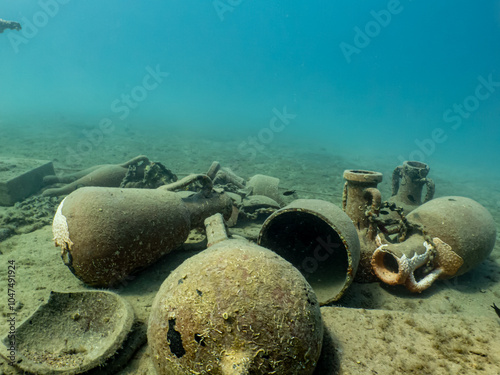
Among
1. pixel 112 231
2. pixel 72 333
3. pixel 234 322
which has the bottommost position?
pixel 72 333

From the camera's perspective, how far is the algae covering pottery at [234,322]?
1.36 meters

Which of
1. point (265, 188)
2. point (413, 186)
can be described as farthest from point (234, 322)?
point (413, 186)

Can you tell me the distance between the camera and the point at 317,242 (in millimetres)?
3775

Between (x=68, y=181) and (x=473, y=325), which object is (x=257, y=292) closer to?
(x=473, y=325)

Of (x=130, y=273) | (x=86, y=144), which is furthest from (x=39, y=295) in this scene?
(x=86, y=144)

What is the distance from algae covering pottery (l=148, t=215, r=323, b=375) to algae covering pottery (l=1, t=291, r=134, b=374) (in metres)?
0.72

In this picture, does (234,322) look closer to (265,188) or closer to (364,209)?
(364,209)

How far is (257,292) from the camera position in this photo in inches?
57.3

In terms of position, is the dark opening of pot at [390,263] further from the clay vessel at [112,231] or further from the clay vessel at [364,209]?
the clay vessel at [112,231]

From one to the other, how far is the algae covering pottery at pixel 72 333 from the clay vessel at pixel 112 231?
29 cm

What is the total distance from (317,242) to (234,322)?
102 inches

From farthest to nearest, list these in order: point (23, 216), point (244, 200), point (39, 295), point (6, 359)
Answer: point (244, 200)
point (23, 216)
point (39, 295)
point (6, 359)

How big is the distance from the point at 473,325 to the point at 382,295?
1.02m

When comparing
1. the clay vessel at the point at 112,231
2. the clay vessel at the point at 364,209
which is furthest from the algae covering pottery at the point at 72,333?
the clay vessel at the point at 364,209
